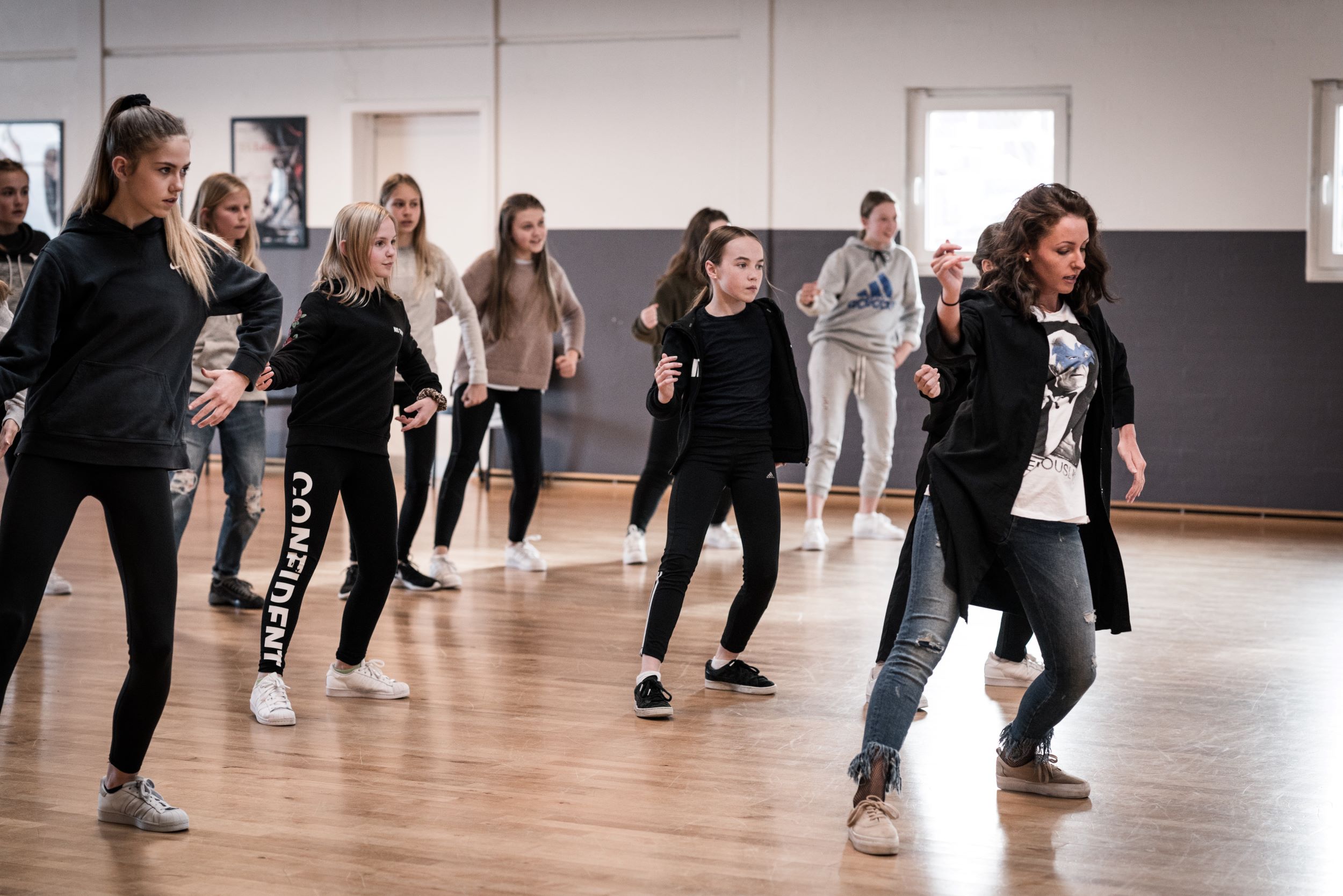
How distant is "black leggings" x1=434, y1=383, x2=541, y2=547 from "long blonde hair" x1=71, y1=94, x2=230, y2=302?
271 cm

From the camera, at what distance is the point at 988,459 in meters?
2.66

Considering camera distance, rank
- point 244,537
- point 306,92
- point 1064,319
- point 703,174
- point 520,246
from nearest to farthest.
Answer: point 1064,319 < point 244,537 < point 520,246 < point 703,174 < point 306,92

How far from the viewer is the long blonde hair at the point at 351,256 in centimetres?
366

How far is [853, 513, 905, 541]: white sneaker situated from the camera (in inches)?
272

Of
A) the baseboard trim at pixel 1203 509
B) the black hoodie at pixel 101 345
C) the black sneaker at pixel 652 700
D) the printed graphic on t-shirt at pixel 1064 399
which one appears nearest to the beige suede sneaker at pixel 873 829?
the printed graphic on t-shirt at pixel 1064 399

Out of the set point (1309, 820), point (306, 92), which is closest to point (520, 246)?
point (1309, 820)

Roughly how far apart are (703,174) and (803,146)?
0.67 meters

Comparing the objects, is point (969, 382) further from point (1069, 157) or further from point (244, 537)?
point (1069, 157)

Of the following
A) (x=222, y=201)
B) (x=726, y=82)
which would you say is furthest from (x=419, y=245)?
(x=726, y=82)

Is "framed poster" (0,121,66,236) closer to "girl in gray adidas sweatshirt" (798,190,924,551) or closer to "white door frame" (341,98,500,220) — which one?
"white door frame" (341,98,500,220)

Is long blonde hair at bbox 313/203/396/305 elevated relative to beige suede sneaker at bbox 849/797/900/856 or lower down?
elevated

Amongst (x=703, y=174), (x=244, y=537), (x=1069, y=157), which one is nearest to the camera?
(x=244, y=537)

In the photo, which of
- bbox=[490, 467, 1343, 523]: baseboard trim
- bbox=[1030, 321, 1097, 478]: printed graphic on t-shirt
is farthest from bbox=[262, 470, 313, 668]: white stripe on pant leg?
bbox=[490, 467, 1343, 523]: baseboard trim

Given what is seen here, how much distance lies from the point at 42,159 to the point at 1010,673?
8537mm
